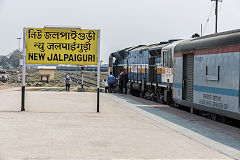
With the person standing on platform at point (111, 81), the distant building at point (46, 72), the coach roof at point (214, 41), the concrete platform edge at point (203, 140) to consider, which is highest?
the coach roof at point (214, 41)

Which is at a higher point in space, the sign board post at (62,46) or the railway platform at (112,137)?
the sign board post at (62,46)

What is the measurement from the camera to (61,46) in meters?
18.9

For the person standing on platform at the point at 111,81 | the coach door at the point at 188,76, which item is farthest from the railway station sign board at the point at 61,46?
the person standing on platform at the point at 111,81

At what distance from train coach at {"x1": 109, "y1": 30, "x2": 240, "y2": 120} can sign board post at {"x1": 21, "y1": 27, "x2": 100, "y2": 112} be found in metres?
3.71

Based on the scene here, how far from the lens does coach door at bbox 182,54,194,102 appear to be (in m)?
18.4

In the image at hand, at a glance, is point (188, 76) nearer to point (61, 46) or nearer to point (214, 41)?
point (214, 41)

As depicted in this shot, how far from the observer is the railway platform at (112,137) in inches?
372

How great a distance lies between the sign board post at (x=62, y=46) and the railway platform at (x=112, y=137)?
2.44 meters

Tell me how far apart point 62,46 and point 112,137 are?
8073 mm

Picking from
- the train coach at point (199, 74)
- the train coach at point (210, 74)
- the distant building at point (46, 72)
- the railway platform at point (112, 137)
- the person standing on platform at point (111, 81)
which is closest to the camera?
the railway platform at point (112, 137)

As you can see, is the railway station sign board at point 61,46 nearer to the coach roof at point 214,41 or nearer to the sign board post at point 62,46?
the sign board post at point 62,46

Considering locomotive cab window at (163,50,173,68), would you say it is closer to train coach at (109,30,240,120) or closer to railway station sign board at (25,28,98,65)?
train coach at (109,30,240,120)

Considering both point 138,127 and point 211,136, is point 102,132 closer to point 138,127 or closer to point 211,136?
point 138,127

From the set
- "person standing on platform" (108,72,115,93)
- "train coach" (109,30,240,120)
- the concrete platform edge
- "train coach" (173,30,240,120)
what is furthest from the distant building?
the concrete platform edge
